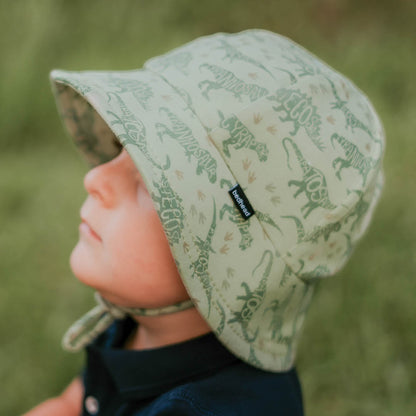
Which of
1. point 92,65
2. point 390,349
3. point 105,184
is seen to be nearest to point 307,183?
point 105,184

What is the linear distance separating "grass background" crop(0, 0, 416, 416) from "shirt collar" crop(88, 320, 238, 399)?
71 centimetres

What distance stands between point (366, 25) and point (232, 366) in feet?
8.52

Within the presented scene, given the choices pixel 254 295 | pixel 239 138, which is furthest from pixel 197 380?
pixel 239 138

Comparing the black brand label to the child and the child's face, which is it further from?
the child's face

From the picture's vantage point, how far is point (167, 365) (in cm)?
117

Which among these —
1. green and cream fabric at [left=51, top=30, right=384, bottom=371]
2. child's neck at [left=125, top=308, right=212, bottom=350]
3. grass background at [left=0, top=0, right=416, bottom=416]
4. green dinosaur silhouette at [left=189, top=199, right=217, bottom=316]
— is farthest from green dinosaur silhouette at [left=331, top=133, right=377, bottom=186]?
grass background at [left=0, top=0, right=416, bottom=416]

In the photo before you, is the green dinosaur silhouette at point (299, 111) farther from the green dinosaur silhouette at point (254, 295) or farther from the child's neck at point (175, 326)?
the child's neck at point (175, 326)

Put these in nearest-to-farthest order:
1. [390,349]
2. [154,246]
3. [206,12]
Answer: [154,246] → [390,349] → [206,12]

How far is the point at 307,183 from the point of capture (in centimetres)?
108

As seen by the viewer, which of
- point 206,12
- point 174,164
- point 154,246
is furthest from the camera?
point 206,12

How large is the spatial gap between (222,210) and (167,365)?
0.35 m

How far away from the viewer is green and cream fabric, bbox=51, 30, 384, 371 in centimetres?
102

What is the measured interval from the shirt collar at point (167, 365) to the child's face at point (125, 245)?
0.10 m

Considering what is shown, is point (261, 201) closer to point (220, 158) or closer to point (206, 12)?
point (220, 158)
